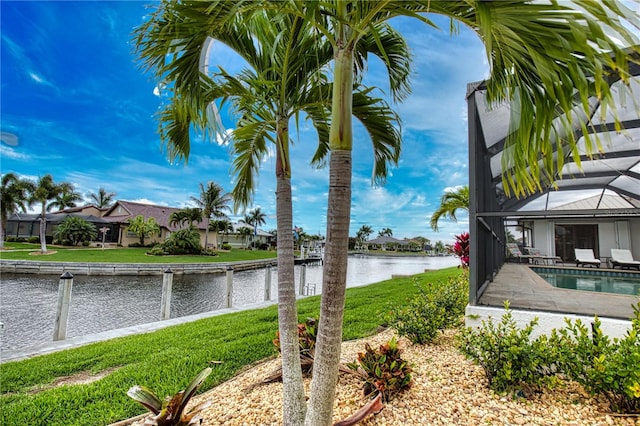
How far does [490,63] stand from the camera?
128cm

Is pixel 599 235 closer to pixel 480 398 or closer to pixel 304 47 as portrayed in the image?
pixel 480 398

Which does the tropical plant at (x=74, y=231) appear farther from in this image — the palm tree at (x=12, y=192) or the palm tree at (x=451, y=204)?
the palm tree at (x=451, y=204)

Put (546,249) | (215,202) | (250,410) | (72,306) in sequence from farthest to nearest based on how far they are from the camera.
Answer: (215,202) < (546,249) < (72,306) < (250,410)

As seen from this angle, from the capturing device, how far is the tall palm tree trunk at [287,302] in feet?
7.14

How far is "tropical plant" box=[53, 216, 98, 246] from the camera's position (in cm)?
2959

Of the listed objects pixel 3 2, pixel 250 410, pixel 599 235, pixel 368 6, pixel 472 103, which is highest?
pixel 3 2

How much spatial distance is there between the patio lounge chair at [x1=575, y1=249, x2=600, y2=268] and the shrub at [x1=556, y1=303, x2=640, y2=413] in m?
12.4

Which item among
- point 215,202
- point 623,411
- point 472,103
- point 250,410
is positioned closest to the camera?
point 623,411

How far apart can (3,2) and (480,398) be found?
796 centimetres

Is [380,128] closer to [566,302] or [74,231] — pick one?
[566,302]

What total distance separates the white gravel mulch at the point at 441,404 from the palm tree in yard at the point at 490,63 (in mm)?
583

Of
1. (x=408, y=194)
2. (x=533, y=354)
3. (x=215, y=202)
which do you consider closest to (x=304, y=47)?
(x=533, y=354)

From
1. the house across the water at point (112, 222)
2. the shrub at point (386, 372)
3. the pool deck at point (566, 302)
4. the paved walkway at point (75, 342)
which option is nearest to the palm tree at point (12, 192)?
the house across the water at point (112, 222)

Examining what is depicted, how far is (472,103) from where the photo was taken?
4148 mm
